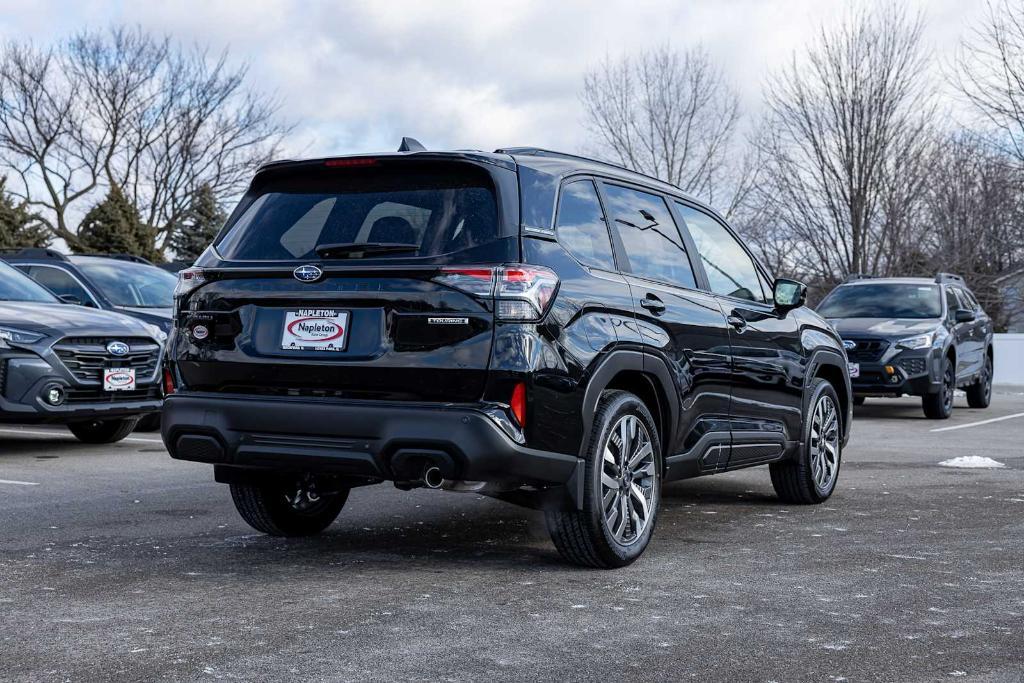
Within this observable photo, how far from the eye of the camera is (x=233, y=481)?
564 centimetres

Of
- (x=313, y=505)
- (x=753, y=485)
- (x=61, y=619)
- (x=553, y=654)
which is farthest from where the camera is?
(x=753, y=485)

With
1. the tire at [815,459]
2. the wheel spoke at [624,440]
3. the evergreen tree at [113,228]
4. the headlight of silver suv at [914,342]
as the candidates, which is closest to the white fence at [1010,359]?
the headlight of silver suv at [914,342]

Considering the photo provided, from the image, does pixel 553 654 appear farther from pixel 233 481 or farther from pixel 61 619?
pixel 233 481

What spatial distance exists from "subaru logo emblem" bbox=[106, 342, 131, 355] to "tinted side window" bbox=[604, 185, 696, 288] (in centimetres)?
547

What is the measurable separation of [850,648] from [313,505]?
309 centimetres

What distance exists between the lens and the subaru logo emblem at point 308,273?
5.06m

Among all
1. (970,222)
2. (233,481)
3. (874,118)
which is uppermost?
(874,118)

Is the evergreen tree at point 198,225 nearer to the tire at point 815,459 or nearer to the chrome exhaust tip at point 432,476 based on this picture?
the tire at point 815,459

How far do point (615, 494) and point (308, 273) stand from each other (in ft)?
5.37

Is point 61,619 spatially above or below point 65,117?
below

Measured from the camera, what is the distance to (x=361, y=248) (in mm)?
5082

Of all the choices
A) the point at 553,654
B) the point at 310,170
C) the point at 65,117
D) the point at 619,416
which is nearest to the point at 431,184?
the point at 310,170

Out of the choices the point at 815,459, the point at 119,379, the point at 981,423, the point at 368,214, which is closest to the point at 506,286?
the point at 368,214

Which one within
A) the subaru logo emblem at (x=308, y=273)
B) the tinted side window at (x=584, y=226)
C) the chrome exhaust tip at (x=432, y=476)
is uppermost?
the tinted side window at (x=584, y=226)
